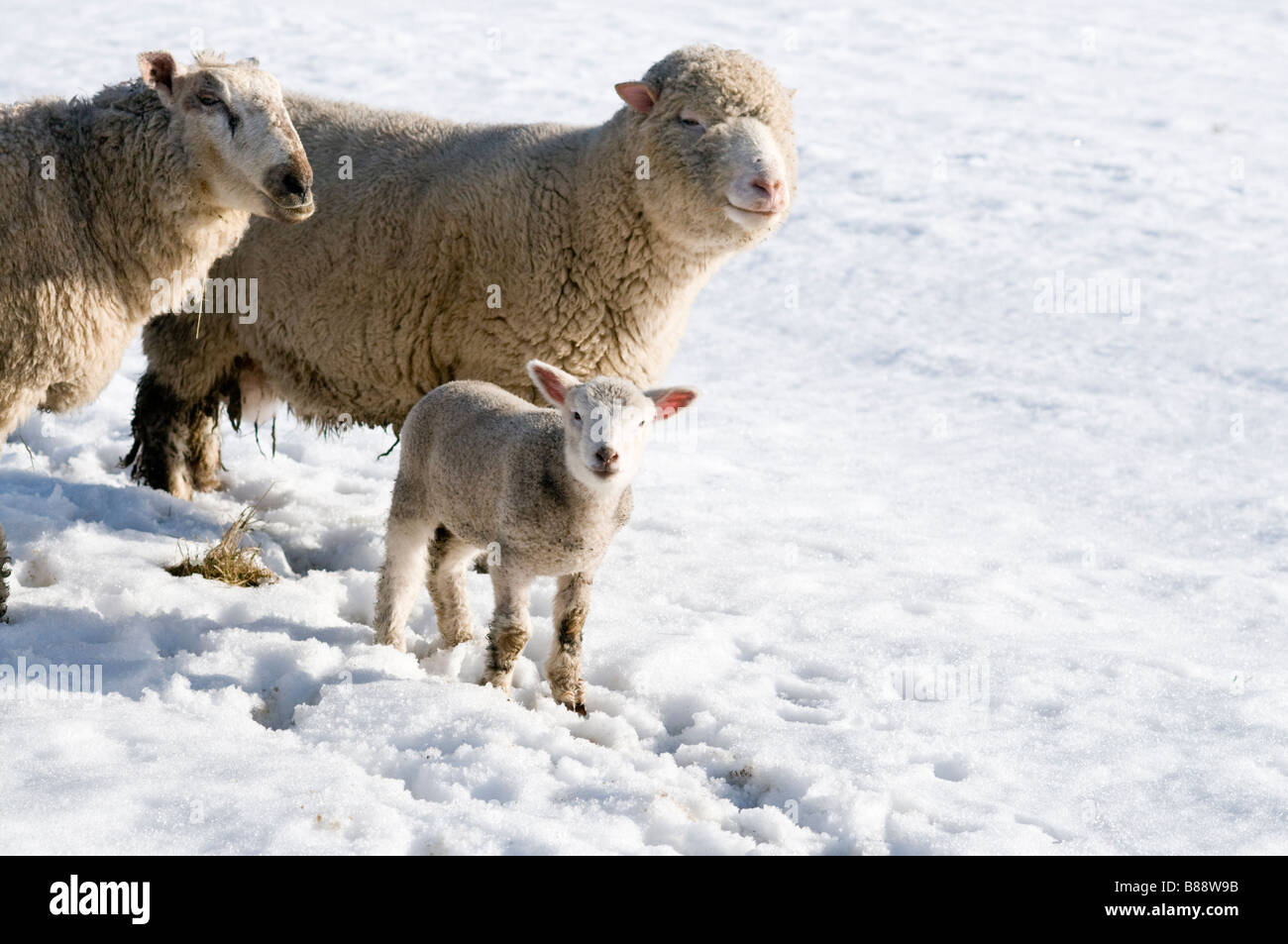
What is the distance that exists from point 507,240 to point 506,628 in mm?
1942

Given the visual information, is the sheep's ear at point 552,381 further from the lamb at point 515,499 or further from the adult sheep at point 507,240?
the adult sheep at point 507,240

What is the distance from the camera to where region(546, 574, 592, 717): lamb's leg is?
5.17 meters

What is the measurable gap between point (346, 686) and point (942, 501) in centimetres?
444

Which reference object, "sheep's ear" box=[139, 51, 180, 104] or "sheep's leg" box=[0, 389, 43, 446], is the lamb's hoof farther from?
"sheep's ear" box=[139, 51, 180, 104]

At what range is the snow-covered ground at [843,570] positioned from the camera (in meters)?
4.38

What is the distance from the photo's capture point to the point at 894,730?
5246 mm

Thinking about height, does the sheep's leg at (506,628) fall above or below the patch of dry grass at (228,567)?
above

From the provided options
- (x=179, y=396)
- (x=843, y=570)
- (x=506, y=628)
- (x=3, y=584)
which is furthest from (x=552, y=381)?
(x=179, y=396)

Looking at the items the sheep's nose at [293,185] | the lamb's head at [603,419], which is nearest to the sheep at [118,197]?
the sheep's nose at [293,185]

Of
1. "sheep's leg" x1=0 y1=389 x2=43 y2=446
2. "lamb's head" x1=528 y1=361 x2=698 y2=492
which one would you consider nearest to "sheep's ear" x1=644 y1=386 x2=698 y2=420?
"lamb's head" x1=528 y1=361 x2=698 y2=492

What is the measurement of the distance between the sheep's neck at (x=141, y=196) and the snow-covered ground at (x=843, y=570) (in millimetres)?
1388

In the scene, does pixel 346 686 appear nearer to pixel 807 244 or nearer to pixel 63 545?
pixel 63 545

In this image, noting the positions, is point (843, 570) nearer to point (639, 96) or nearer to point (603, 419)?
point (639, 96)
